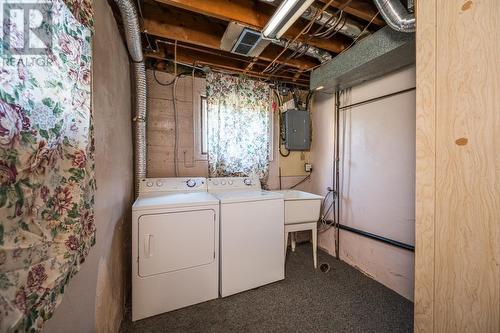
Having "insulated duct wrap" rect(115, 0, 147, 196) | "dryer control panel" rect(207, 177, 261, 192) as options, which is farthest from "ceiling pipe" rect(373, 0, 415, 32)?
"insulated duct wrap" rect(115, 0, 147, 196)

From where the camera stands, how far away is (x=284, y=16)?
4.82 ft

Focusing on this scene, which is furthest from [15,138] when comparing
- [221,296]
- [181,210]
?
[221,296]

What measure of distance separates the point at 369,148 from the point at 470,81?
1545 millimetres

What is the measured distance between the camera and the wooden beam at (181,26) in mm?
1784

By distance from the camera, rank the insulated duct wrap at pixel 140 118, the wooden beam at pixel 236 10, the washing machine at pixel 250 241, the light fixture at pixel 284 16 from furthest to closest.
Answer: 1. the insulated duct wrap at pixel 140 118
2. the washing machine at pixel 250 241
3. the wooden beam at pixel 236 10
4. the light fixture at pixel 284 16

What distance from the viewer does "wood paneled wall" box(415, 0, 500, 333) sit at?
0.82 metres

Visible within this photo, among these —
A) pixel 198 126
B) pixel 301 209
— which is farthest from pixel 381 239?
pixel 198 126

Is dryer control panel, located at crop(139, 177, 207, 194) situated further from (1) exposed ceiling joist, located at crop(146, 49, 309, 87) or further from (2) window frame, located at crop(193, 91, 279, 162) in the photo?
(1) exposed ceiling joist, located at crop(146, 49, 309, 87)

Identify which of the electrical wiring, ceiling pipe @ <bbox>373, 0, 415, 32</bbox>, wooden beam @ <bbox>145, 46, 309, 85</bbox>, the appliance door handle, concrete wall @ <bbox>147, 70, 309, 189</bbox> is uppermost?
wooden beam @ <bbox>145, 46, 309, 85</bbox>

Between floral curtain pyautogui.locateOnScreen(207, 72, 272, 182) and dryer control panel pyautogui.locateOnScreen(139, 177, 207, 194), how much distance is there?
0.79 ft

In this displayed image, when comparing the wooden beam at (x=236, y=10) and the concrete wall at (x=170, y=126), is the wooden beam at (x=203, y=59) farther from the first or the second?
the wooden beam at (x=236, y=10)

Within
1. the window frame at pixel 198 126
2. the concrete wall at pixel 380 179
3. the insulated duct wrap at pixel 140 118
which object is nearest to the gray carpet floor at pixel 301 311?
the concrete wall at pixel 380 179

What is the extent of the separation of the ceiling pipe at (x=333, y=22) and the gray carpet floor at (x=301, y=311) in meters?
2.52

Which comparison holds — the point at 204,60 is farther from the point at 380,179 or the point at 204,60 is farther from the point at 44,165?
the point at 380,179
